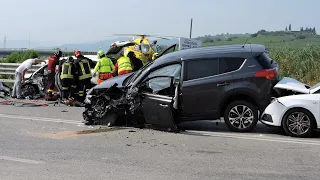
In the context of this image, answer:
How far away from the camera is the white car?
28.4ft

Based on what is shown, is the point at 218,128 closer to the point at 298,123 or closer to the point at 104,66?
the point at 298,123

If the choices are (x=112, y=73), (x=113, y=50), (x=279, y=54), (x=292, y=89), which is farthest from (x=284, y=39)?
(x=292, y=89)

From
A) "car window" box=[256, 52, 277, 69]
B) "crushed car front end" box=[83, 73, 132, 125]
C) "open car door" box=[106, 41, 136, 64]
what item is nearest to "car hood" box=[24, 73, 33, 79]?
"open car door" box=[106, 41, 136, 64]

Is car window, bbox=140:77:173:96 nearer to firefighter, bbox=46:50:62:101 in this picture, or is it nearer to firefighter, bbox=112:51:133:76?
firefighter, bbox=112:51:133:76

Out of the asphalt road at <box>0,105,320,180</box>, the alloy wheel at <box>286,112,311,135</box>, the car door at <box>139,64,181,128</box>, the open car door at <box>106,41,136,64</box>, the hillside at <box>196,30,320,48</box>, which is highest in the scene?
the hillside at <box>196,30,320,48</box>

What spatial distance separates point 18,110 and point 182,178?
8621 millimetres

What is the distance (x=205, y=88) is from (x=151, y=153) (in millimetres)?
2452

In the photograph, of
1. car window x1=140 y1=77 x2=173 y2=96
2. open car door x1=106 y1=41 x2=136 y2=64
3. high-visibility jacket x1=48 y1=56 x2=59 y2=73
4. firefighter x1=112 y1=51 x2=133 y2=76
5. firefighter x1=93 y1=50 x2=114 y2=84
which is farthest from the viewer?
open car door x1=106 y1=41 x2=136 y2=64

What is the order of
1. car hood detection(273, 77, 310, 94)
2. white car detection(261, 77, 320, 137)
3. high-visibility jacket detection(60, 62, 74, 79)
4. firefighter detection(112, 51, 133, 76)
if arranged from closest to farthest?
white car detection(261, 77, 320, 137)
car hood detection(273, 77, 310, 94)
firefighter detection(112, 51, 133, 76)
high-visibility jacket detection(60, 62, 74, 79)

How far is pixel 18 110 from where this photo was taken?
13.3 m

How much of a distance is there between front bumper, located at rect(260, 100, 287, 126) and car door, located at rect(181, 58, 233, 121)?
0.90m

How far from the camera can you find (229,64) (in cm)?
948

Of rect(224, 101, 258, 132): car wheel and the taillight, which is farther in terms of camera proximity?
rect(224, 101, 258, 132): car wheel

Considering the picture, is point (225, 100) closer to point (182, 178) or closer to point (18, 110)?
point (182, 178)
